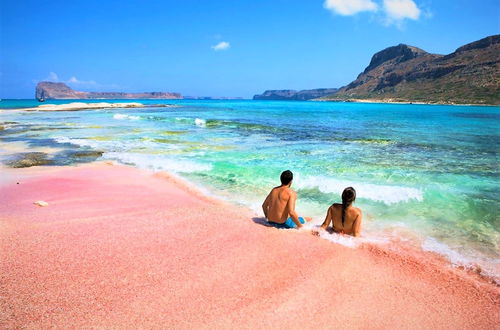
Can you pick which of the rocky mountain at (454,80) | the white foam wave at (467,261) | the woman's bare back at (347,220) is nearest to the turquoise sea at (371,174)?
the white foam wave at (467,261)

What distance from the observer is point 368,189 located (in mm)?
9406

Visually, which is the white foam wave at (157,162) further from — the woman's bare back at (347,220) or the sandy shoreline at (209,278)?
the woman's bare back at (347,220)

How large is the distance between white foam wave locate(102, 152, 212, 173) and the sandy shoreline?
5319 millimetres

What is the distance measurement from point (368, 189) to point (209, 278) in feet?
21.0

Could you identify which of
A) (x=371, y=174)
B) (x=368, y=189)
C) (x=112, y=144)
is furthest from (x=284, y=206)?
(x=112, y=144)

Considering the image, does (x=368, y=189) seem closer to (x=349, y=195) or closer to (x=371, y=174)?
(x=371, y=174)

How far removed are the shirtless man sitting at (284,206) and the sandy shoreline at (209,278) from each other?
25 cm

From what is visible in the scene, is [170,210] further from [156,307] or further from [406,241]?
[406,241]

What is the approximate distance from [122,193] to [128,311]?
17.5ft

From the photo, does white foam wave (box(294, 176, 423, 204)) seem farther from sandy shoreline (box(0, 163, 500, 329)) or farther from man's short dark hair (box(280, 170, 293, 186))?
man's short dark hair (box(280, 170, 293, 186))

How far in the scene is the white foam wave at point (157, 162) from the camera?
1222 centimetres

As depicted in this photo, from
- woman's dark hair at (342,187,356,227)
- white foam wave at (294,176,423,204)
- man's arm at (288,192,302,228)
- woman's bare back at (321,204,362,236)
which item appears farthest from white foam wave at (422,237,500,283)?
white foam wave at (294,176,423,204)

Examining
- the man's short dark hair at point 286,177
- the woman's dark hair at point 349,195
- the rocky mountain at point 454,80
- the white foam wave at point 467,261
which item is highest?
the rocky mountain at point 454,80

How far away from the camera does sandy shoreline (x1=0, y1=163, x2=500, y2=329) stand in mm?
3656
